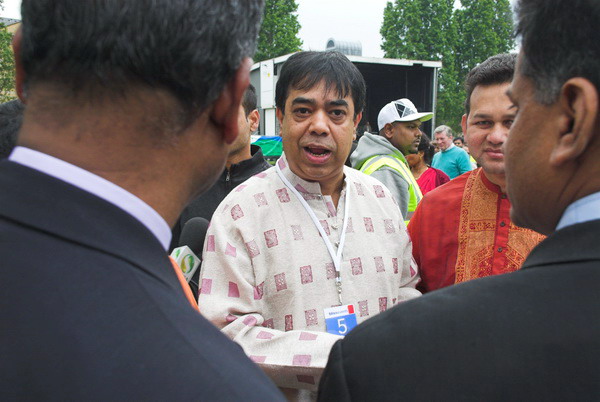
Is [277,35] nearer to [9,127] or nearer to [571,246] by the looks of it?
[9,127]

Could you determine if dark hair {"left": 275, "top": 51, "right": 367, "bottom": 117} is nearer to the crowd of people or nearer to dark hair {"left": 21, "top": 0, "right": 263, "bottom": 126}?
the crowd of people

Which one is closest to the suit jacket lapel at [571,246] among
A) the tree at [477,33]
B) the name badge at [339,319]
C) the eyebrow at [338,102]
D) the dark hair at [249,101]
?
the name badge at [339,319]

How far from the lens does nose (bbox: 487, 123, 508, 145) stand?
2.21 m

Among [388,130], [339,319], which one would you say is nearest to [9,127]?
[339,319]

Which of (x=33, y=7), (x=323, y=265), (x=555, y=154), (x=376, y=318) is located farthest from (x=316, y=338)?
(x=33, y=7)

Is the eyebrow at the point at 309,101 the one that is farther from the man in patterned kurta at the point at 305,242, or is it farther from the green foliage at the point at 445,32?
the green foliage at the point at 445,32

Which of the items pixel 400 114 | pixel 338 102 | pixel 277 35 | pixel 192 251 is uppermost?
pixel 277 35

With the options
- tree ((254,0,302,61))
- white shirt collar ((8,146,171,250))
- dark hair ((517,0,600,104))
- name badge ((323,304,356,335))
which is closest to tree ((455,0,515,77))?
tree ((254,0,302,61))

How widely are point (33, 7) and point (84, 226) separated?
32 cm

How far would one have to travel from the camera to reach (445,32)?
144ft

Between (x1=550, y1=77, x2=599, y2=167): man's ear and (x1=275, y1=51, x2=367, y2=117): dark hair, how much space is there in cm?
141

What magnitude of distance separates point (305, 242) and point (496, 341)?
1.20 m

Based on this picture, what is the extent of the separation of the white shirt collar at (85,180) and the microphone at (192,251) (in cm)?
152

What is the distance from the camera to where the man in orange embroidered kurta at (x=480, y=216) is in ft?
7.28
